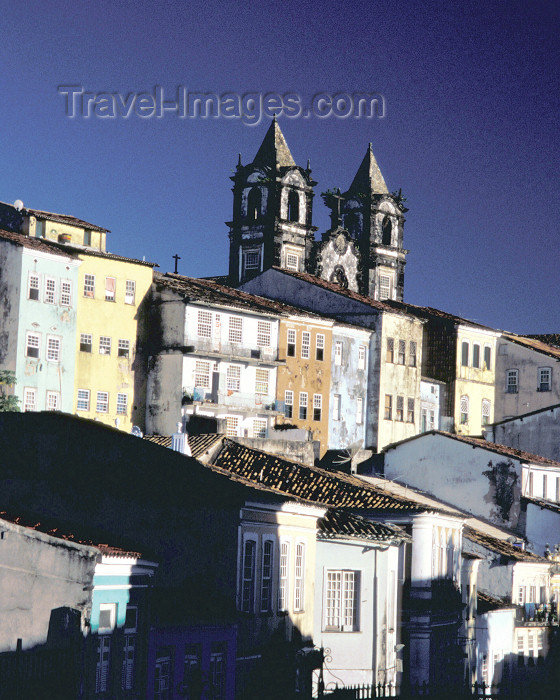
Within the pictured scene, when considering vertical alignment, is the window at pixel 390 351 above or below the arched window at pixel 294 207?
below

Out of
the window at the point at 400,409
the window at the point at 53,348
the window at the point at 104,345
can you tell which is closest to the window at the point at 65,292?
the window at the point at 53,348

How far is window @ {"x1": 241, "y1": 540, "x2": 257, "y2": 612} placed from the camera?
113 ft

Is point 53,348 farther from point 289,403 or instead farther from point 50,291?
point 289,403

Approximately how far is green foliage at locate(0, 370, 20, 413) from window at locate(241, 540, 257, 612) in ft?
96.5

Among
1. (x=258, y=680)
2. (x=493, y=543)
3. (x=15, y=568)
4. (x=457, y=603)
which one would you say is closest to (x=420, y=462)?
(x=493, y=543)

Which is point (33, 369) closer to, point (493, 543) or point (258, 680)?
point (493, 543)

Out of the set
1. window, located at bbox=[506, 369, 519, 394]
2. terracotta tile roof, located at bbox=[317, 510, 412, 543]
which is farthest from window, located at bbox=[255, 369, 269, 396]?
terracotta tile roof, located at bbox=[317, 510, 412, 543]

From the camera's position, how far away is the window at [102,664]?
28.3m

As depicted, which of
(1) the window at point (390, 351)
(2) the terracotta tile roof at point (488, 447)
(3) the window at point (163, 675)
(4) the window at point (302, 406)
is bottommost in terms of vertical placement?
(3) the window at point (163, 675)

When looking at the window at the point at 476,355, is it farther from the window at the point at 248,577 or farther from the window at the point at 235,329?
the window at the point at 248,577

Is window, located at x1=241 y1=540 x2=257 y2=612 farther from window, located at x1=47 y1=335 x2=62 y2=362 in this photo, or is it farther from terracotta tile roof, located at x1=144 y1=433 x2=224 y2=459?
window, located at x1=47 y1=335 x2=62 y2=362

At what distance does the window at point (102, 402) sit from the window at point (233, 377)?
6889 millimetres

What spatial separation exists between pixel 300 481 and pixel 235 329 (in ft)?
109

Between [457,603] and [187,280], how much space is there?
1418 inches
